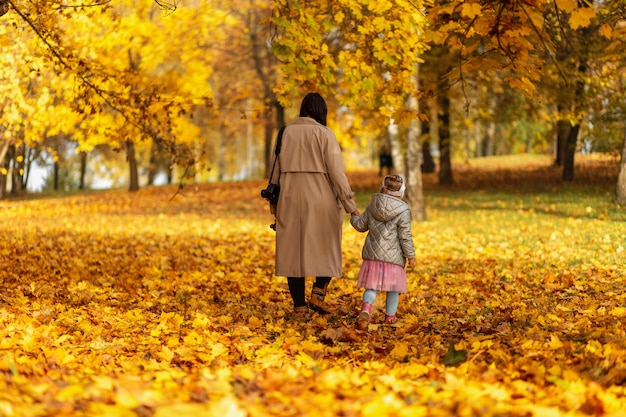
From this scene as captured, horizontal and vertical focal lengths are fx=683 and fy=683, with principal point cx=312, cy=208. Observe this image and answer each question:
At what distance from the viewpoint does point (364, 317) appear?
609cm

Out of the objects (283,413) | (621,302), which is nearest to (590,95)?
(621,302)

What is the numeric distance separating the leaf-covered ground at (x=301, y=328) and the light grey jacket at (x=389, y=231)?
25.1 inches

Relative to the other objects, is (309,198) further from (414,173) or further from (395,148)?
(395,148)

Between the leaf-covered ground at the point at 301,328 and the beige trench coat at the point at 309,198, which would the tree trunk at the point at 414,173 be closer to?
the leaf-covered ground at the point at 301,328

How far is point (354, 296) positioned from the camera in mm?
8133

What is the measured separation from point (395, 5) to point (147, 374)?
5.50 meters

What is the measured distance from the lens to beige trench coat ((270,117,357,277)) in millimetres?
6270

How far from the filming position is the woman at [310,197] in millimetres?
6270

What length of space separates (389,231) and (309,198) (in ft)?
2.66

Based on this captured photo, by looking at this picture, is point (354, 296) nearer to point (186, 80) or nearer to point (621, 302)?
point (621, 302)

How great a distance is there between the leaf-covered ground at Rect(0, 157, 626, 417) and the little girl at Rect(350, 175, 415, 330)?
1.30 feet

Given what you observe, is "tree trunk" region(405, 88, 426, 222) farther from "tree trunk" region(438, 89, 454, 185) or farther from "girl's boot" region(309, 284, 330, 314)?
"girl's boot" region(309, 284, 330, 314)

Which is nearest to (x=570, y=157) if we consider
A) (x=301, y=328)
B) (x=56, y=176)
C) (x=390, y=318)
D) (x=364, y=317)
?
(x=390, y=318)

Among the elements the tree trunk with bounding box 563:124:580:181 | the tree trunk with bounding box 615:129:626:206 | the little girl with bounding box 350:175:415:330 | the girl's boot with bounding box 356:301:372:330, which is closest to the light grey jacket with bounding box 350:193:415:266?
the little girl with bounding box 350:175:415:330
